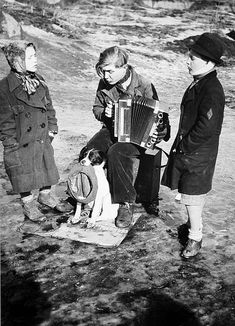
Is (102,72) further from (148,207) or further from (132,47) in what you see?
(132,47)

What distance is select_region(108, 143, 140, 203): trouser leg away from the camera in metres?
4.36

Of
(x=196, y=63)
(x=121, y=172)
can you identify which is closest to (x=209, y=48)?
(x=196, y=63)

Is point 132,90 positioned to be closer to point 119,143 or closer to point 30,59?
point 119,143

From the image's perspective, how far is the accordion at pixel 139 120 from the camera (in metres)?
4.22

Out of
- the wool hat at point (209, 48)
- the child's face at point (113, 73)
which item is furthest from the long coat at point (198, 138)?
the child's face at point (113, 73)

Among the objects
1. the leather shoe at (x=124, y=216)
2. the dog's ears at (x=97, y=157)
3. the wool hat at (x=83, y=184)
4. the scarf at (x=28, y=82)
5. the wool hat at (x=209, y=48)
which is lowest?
the leather shoe at (x=124, y=216)

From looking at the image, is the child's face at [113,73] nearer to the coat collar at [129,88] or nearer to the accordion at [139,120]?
the coat collar at [129,88]

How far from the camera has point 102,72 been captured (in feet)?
14.3

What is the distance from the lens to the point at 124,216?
A: 444cm

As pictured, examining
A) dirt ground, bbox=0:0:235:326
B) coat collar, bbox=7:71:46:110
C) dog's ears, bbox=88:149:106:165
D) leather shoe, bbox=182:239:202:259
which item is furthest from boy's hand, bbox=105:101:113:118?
leather shoe, bbox=182:239:202:259

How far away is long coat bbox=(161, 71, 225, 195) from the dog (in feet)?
2.87

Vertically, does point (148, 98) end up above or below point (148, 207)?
above

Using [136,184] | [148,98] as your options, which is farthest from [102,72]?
[136,184]

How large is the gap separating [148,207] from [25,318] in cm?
225
